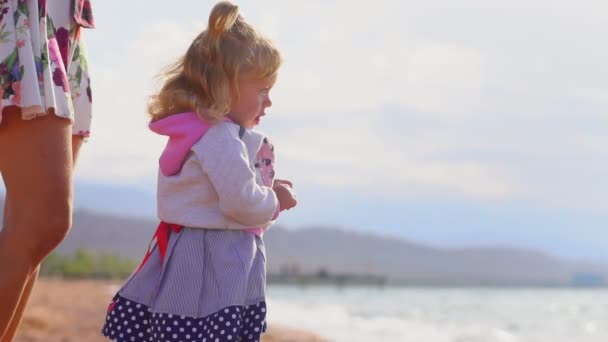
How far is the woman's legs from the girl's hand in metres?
0.57

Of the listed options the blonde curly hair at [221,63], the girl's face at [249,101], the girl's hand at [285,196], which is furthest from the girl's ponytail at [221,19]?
the girl's hand at [285,196]

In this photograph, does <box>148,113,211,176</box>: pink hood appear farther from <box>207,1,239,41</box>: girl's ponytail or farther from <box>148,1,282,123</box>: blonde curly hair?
Answer: <box>207,1,239,41</box>: girl's ponytail

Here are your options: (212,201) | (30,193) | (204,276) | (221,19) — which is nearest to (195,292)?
(204,276)

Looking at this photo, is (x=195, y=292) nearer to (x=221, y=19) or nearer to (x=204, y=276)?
(x=204, y=276)

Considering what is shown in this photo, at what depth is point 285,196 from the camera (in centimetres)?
312

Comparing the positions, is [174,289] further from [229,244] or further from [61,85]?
[61,85]

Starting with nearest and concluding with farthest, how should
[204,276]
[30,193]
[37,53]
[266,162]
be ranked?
[30,193] < [37,53] < [204,276] < [266,162]

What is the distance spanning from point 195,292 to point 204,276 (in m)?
0.05

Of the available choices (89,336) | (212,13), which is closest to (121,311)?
(212,13)

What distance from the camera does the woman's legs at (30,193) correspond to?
2.76 metres

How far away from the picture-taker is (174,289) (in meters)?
2.98

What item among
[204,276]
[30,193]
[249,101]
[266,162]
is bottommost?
[204,276]

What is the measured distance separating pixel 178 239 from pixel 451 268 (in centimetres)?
14548

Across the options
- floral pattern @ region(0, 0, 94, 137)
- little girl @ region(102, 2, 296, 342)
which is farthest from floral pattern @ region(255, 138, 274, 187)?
floral pattern @ region(0, 0, 94, 137)
